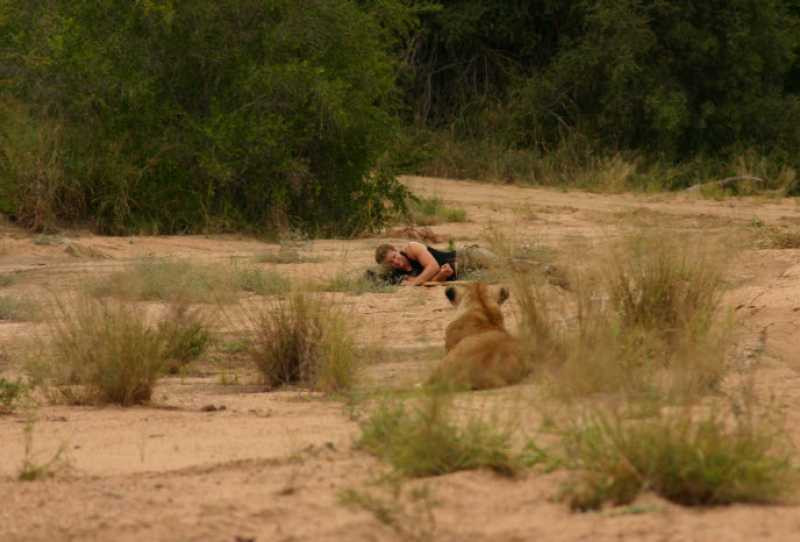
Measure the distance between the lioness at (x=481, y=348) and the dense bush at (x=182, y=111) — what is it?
9.04 m

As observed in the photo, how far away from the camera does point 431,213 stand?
1978 cm

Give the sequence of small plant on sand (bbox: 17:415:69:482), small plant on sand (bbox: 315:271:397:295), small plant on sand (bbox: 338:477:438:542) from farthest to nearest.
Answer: small plant on sand (bbox: 315:271:397:295), small plant on sand (bbox: 17:415:69:482), small plant on sand (bbox: 338:477:438:542)

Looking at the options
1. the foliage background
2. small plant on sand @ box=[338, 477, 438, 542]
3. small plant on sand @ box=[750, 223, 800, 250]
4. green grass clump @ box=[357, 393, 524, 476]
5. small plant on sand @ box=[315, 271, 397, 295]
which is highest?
the foliage background

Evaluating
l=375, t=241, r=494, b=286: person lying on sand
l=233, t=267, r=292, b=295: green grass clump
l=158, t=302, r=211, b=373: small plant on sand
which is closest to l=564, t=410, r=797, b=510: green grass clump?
l=158, t=302, r=211, b=373: small plant on sand

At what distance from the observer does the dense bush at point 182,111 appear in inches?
666

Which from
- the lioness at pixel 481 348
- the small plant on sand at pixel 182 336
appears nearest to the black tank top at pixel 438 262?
the small plant on sand at pixel 182 336

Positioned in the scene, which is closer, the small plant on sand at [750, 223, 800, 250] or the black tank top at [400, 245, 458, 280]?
the black tank top at [400, 245, 458, 280]

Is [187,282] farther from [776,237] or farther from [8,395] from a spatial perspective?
[776,237]

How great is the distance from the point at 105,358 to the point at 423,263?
17.3ft

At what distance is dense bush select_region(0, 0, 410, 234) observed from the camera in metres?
16.9

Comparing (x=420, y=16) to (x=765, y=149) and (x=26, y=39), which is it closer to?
(x=765, y=149)

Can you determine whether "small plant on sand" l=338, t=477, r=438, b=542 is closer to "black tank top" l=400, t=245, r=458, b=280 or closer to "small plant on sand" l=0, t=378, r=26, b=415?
"small plant on sand" l=0, t=378, r=26, b=415

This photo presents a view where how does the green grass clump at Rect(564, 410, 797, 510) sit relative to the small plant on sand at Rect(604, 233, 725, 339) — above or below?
below

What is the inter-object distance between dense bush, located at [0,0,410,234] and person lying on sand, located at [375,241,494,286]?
5.01 m
